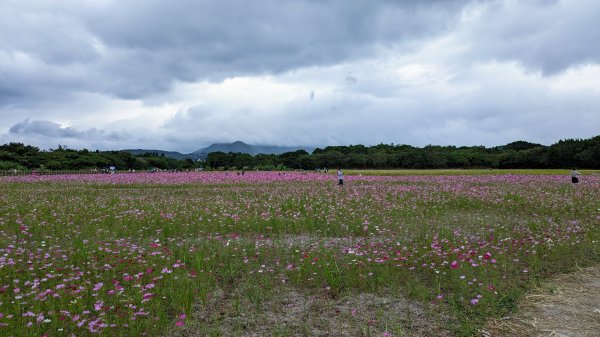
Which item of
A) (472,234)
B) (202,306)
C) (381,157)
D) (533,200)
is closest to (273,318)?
(202,306)

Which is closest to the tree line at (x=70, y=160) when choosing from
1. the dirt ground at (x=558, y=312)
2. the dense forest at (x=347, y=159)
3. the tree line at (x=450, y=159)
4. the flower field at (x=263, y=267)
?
the dense forest at (x=347, y=159)

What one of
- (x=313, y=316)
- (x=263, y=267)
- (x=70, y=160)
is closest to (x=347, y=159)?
(x=70, y=160)

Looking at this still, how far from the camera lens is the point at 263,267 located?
24.4 feet

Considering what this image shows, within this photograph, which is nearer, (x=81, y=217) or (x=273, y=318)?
(x=273, y=318)

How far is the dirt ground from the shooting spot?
16.0ft

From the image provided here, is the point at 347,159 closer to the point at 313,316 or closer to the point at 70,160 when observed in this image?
the point at 70,160

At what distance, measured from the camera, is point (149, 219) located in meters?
11.8

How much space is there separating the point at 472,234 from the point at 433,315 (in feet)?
18.1

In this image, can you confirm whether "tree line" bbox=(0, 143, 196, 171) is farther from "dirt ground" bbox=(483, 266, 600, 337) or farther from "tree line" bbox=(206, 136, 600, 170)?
"dirt ground" bbox=(483, 266, 600, 337)

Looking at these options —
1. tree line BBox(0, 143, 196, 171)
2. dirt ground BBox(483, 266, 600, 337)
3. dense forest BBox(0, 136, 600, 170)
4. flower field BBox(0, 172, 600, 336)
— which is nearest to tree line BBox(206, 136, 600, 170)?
dense forest BBox(0, 136, 600, 170)

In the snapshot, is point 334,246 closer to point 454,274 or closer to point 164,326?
point 454,274

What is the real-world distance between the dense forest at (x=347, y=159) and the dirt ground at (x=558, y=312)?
2354 inches

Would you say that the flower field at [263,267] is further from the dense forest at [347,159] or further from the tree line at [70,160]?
the tree line at [70,160]

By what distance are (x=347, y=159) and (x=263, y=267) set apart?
77761 millimetres
